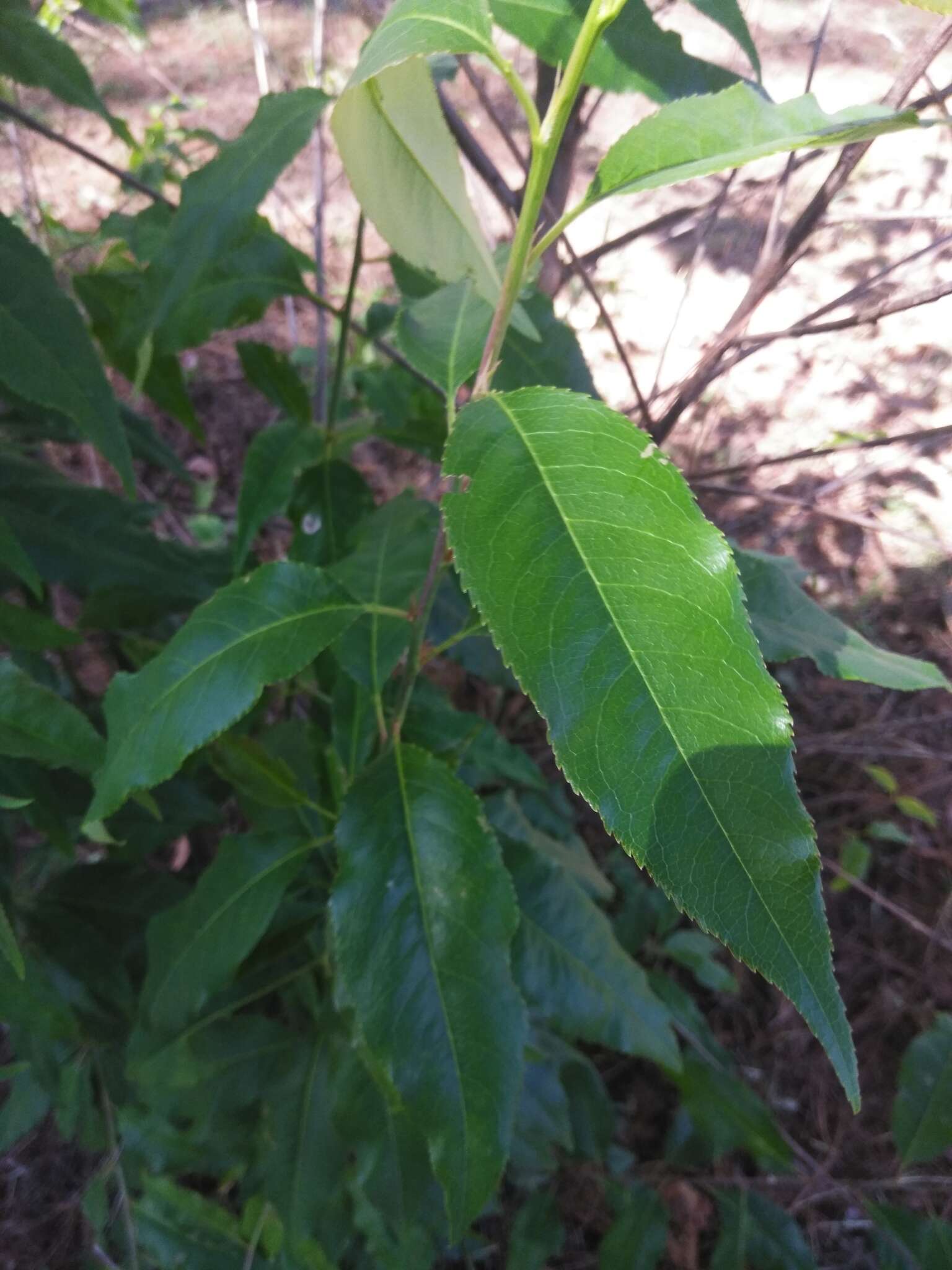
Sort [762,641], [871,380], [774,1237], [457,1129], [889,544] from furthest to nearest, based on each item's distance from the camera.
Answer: [871,380]
[889,544]
[774,1237]
[762,641]
[457,1129]

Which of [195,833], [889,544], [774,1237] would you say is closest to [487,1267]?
[774,1237]

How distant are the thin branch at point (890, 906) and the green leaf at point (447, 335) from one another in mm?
1477

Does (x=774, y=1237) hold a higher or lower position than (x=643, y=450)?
lower

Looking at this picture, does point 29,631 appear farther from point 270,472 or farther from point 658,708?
point 658,708

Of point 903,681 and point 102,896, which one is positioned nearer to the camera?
point 903,681

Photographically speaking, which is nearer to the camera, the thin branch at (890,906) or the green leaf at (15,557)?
the green leaf at (15,557)

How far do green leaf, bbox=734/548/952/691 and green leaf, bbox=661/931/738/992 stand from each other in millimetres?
1021

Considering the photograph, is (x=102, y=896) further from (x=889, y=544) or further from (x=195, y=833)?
(x=889, y=544)

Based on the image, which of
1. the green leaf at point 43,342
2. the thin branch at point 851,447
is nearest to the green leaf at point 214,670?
the green leaf at point 43,342

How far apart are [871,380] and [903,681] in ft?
6.75

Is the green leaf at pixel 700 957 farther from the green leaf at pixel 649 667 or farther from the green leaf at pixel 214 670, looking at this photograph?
the green leaf at pixel 649 667

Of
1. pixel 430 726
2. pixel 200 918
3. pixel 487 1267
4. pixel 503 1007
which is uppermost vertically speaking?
pixel 430 726

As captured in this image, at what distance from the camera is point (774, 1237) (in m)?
1.41

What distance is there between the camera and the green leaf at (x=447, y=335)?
2.46 ft
